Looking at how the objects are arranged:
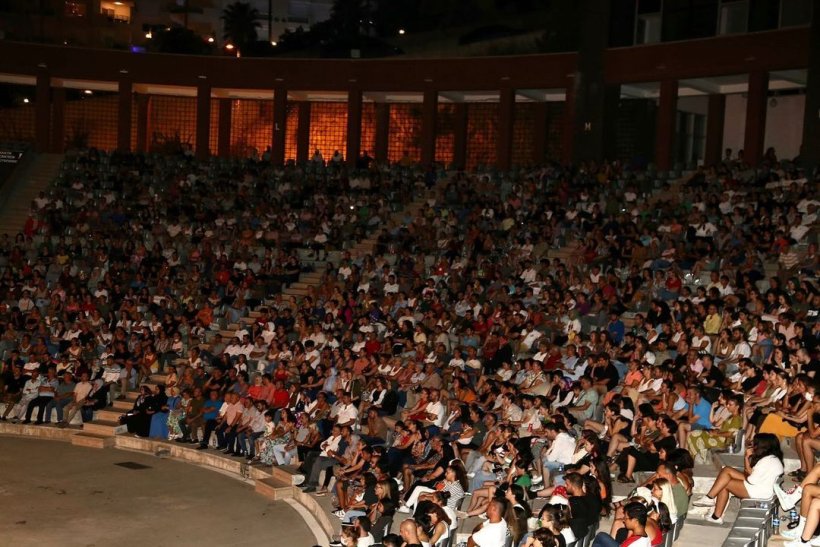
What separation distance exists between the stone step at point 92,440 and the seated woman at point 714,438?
9689mm

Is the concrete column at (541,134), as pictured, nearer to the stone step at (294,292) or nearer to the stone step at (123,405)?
the stone step at (294,292)

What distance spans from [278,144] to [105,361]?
599 inches

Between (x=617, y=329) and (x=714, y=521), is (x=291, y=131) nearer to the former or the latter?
(x=617, y=329)

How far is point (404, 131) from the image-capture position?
3619cm

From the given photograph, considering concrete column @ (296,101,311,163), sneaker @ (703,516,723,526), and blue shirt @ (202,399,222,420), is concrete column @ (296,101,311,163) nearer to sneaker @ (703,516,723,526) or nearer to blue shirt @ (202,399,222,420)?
blue shirt @ (202,399,222,420)

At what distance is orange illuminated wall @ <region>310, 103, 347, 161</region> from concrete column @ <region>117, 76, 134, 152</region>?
6.29 meters

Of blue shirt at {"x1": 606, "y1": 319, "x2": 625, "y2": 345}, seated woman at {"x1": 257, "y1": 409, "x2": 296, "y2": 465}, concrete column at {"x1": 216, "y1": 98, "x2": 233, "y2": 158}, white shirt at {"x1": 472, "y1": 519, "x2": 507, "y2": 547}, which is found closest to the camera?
white shirt at {"x1": 472, "y1": 519, "x2": 507, "y2": 547}

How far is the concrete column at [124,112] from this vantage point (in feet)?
109

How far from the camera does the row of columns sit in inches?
1091

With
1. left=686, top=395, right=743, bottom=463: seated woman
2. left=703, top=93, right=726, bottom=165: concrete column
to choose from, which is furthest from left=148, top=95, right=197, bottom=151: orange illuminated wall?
left=686, top=395, right=743, bottom=463: seated woman

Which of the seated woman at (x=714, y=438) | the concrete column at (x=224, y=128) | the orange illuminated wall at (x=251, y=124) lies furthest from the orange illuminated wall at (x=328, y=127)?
the seated woman at (x=714, y=438)

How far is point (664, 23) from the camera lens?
1102 inches

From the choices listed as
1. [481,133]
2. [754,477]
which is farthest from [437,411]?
[481,133]

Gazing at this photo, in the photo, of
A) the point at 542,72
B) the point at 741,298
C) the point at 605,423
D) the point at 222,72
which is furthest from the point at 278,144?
the point at 605,423
